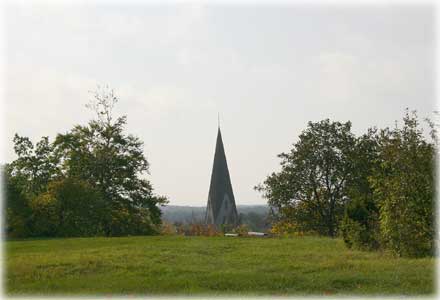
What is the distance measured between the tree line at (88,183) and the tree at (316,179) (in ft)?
26.3

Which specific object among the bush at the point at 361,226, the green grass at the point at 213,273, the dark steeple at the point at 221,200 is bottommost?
the green grass at the point at 213,273

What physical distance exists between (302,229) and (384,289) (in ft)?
85.0

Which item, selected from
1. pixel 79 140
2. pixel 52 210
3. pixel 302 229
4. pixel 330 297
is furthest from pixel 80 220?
pixel 330 297

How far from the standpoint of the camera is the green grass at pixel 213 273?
10.7 m

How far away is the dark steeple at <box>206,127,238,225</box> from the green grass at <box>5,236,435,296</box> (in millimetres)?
34417

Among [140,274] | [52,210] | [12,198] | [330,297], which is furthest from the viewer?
[52,210]

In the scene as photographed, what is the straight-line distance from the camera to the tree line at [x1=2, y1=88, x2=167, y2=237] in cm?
2911

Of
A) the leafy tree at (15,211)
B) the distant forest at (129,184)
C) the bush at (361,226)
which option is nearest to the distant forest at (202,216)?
the distant forest at (129,184)

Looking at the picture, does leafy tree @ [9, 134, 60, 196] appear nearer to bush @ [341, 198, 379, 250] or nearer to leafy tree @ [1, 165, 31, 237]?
leafy tree @ [1, 165, 31, 237]

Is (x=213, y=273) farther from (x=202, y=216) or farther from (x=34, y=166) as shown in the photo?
(x=202, y=216)

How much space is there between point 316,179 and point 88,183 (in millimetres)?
14191

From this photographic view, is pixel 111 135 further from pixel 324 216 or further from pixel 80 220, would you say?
pixel 324 216

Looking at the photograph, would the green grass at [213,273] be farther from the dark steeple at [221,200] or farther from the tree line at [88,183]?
the dark steeple at [221,200]

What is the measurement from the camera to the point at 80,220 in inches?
1179
